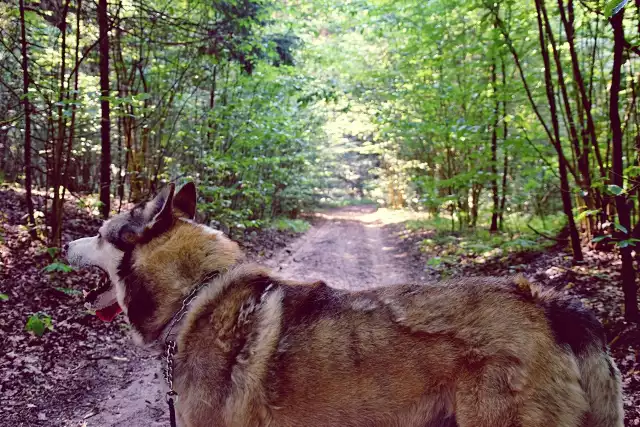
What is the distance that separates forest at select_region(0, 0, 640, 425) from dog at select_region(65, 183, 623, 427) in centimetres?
216

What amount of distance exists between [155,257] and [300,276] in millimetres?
6992

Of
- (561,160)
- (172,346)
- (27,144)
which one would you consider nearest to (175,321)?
(172,346)

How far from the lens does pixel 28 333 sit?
521cm

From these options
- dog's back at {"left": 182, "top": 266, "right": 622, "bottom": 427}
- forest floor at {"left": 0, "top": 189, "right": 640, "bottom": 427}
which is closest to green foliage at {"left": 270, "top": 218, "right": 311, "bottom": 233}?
forest floor at {"left": 0, "top": 189, "right": 640, "bottom": 427}

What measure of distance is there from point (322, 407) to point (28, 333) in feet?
15.6

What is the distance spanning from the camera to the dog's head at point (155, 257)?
269 centimetres

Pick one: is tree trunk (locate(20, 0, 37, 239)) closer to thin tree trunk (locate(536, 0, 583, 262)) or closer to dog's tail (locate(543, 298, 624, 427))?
dog's tail (locate(543, 298, 624, 427))

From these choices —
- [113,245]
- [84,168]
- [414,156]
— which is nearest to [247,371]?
[113,245]

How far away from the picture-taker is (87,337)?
18.4ft

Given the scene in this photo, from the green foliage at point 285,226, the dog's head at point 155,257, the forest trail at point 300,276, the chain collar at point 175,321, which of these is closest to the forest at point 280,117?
the green foliage at point 285,226

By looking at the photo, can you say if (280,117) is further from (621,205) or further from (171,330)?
(171,330)

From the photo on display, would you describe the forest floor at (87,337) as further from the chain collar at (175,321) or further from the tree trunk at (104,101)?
the tree trunk at (104,101)

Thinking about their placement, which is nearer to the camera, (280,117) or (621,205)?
(621,205)

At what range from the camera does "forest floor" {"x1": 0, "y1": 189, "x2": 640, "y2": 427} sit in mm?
4145
